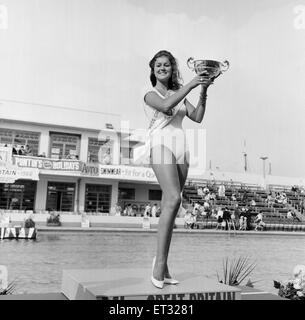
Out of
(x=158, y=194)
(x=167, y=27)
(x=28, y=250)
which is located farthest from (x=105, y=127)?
(x=167, y=27)

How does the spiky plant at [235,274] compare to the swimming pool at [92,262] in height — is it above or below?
above

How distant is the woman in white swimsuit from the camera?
9.24ft

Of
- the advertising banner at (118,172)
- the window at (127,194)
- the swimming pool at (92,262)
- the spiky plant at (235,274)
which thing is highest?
the advertising banner at (118,172)

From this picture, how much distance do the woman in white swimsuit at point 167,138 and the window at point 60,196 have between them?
19.0 metres

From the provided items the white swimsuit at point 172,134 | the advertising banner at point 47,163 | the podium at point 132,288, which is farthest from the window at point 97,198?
the white swimsuit at point 172,134

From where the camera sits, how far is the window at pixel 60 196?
2134 cm

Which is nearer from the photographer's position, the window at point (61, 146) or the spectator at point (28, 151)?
the spectator at point (28, 151)

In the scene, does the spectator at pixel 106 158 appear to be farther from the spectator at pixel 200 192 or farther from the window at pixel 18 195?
the spectator at pixel 200 192

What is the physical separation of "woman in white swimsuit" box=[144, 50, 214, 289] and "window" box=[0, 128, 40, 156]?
1887 centimetres

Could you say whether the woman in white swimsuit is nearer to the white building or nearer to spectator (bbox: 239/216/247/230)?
the white building

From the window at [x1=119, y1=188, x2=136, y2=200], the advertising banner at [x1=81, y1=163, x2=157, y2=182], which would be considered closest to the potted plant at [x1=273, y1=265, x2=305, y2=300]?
the advertising banner at [x1=81, y1=163, x2=157, y2=182]

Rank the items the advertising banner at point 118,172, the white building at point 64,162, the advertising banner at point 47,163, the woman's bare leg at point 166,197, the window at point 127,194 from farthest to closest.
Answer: the window at point 127,194 < the advertising banner at point 118,172 < the white building at point 64,162 < the advertising banner at point 47,163 < the woman's bare leg at point 166,197
